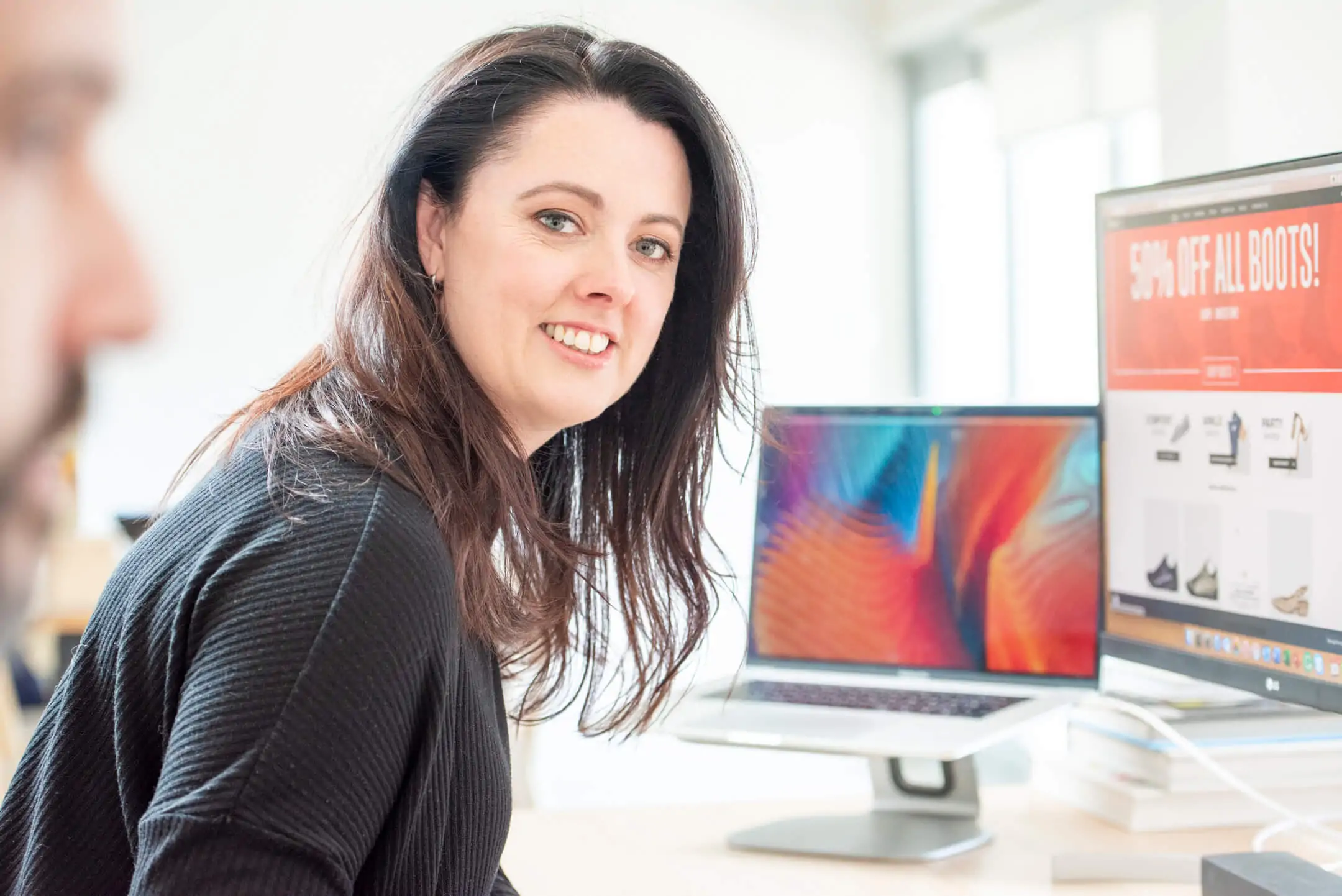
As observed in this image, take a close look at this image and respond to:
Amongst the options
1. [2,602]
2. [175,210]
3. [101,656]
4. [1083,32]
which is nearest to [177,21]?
[175,210]

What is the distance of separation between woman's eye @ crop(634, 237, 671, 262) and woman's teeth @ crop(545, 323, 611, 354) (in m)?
0.09

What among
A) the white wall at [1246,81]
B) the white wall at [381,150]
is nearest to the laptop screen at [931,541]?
the white wall at [1246,81]

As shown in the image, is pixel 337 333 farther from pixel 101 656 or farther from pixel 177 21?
pixel 177 21

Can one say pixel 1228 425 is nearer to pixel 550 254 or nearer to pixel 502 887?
pixel 550 254

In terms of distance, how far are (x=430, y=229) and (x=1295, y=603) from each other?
2.63 feet

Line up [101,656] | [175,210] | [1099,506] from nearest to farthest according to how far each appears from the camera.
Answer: [101,656]
[1099,506]
[175,210]

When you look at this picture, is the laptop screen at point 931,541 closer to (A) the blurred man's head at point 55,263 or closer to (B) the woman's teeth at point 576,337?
(B) the woman's teeth at point 576,337

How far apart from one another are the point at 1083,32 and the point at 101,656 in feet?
8.14

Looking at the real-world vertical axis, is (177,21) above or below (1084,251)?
above

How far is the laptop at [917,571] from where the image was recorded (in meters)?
1.30

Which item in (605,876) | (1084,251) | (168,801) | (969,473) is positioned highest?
(1084,251)

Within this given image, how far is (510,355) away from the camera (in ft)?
3.26

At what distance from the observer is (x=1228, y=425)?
118 centimetres

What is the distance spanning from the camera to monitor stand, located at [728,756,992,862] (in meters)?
1.20
